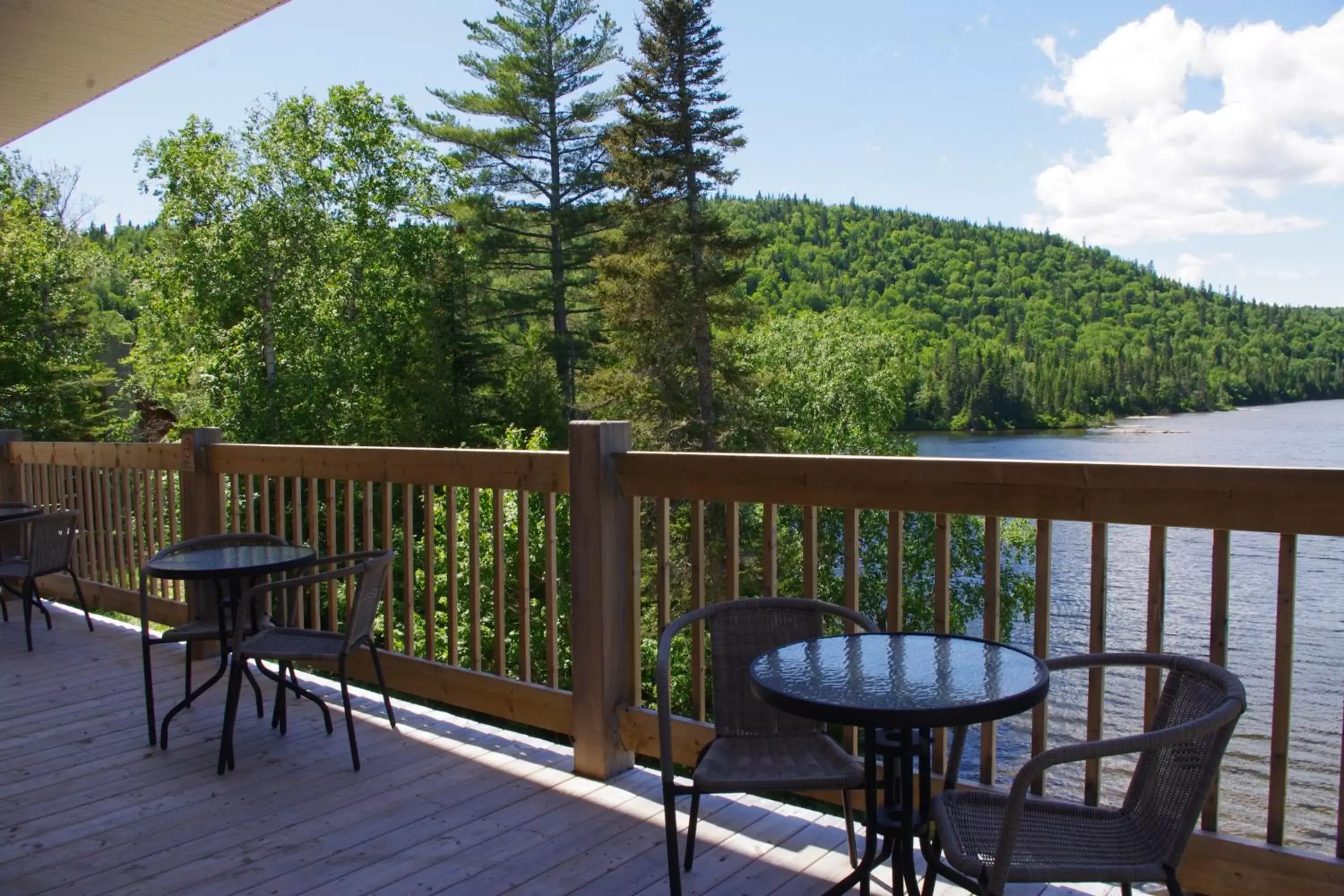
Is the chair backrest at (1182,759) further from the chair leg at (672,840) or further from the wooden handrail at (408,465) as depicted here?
the wooden handrail at (408,465)

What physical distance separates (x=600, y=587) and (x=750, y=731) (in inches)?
33.0

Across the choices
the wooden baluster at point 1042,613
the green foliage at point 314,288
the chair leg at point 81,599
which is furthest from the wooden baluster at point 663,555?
the green foliage at point 314,288

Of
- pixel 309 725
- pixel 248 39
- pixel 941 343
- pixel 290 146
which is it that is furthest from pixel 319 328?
Answer: pixel 309 725

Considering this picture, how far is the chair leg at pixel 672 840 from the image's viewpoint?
2.29m

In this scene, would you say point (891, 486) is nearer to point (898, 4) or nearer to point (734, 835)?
point (734, 835)

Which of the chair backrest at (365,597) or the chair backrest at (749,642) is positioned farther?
the chair backrest at (365,597)

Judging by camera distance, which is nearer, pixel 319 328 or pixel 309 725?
pixel 309 725

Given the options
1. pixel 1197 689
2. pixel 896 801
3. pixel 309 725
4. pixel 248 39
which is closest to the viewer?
pixel 1197 689

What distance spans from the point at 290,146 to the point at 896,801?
26977mm

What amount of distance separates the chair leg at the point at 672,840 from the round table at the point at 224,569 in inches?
74.2

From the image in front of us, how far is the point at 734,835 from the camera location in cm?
279

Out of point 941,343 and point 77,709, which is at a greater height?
point 941,343

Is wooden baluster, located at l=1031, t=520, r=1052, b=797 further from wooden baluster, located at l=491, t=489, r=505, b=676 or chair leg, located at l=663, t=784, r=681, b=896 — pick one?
wooden baluster, located at l=491, t=489, r=505, b=676

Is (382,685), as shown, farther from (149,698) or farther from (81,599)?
(81,599)
